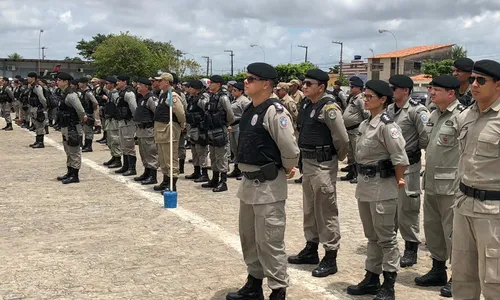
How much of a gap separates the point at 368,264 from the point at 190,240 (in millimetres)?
2314

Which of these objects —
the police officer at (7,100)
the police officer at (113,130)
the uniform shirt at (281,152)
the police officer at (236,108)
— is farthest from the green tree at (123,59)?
the uniform shirt at (281,152)

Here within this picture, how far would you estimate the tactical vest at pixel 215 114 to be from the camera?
9350 mm

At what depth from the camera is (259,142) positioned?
427cm

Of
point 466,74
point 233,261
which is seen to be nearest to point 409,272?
point 233,261

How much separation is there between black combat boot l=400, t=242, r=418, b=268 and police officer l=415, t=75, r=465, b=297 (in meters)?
0.44

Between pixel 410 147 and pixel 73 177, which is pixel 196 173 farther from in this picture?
pixel 410 147

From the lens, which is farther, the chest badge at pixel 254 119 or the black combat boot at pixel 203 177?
the black combat boot at pixel 203 177

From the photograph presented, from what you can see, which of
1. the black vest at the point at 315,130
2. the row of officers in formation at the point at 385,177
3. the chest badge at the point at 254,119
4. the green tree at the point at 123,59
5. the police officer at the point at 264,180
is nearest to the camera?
the row of officers in formation at the point at 385,177

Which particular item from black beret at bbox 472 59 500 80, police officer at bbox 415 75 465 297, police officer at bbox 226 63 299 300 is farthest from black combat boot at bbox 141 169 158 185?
black beret at bbox 472 59 500 80

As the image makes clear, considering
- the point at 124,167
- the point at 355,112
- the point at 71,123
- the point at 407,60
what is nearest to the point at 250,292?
the point at 355,112

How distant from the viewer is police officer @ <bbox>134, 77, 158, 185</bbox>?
9515 mm

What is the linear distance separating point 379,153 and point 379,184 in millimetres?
271

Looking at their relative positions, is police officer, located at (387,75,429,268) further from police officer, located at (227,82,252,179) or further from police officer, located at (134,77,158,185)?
police officer, located at (134,77,158,185)

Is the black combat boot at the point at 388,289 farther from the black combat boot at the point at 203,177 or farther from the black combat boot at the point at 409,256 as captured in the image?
the black combat boot at the point at 203,177
